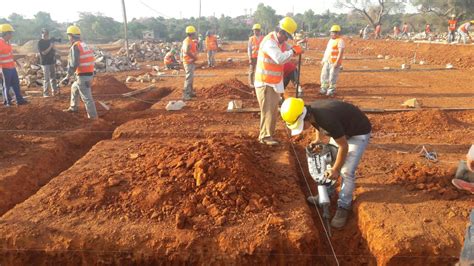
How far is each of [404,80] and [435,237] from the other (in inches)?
397

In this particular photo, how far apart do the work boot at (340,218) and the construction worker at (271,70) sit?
6.23 ft

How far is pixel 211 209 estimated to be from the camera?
12.7ft

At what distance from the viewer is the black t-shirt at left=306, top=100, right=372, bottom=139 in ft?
11.0

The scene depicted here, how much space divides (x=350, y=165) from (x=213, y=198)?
1532 mm

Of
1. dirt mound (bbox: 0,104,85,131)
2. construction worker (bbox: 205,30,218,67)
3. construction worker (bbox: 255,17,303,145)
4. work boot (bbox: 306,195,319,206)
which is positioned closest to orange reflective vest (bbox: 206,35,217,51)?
construction worker (bbox: 205,30,218,67)

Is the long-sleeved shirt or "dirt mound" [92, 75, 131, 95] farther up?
the long-sleeved shirt

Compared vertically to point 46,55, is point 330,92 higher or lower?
lower

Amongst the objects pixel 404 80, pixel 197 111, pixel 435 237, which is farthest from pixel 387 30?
pixel 435 237

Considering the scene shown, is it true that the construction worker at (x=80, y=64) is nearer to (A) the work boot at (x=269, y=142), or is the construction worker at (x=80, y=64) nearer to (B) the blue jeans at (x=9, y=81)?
(B) the blue jeans at (x=9, y=81)

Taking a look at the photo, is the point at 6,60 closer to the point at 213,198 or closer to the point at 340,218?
the point at 213,198

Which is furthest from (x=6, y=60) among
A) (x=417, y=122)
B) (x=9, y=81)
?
(x=417, y=122)

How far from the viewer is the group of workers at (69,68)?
7.02 metres

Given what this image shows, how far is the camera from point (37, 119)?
6.99 metres

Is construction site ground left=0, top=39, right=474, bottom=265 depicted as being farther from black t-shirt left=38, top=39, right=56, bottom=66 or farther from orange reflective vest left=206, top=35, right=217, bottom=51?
orange reflective vest left=206, top=35, right=217, bottom=51
